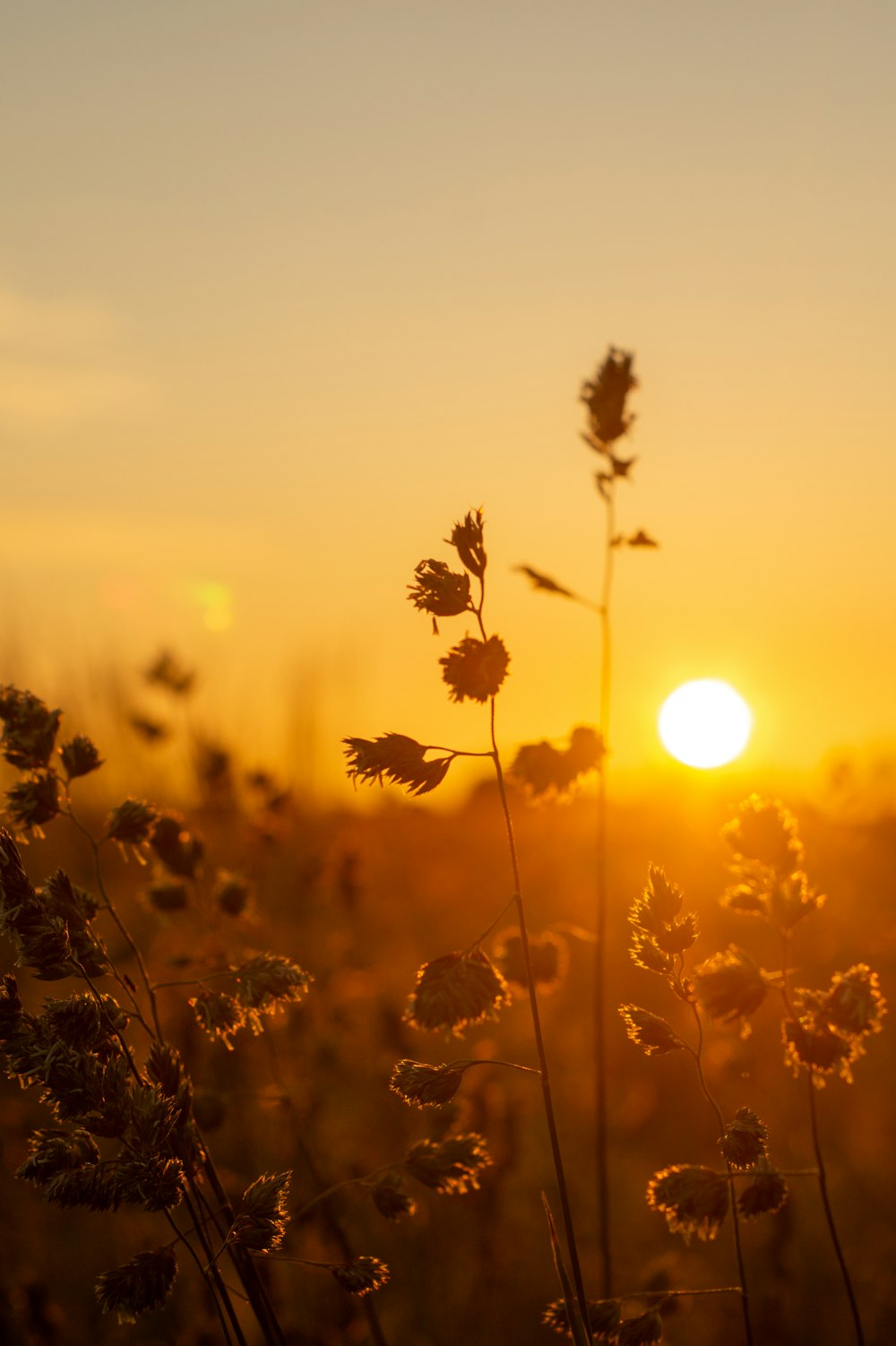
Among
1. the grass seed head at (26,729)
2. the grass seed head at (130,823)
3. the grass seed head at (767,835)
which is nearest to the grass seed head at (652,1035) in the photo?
the grass seed head at (767,835)

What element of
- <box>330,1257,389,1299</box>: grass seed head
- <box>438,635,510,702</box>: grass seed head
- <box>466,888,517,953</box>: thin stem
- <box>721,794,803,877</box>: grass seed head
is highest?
<box>438,635,510,702</box>: grass seed head

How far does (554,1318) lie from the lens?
1.80 metres

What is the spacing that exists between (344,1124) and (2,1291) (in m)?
2.29

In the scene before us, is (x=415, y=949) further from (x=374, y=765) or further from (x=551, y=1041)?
(x=374, y=765)

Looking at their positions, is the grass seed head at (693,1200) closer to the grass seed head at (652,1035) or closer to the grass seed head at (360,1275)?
the grass seed head at (652,1035)

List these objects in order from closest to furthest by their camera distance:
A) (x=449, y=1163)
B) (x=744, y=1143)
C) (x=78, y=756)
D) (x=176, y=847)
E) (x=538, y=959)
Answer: (x=744, y=1143) → (x=449, y=1163) → (x=78, y=756) → (x=538, y=959) → (x=176, y=847)

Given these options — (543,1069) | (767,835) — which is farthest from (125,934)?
(767,835)

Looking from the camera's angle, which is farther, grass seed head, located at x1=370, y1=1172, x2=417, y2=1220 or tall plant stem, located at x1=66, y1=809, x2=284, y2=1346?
grass seed head, located at x1=370, y1=1172, x2=417, y2=1220

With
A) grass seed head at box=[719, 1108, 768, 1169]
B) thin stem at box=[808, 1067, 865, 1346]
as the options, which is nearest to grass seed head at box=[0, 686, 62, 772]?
grass seed head at box=[719, 1108, 768, 1169]

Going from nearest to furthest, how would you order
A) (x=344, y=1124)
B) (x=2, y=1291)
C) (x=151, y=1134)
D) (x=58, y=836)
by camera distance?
(x=151, y=1134), (x=2, y=1291), (x=344, y=1124), (x=58, y=836)

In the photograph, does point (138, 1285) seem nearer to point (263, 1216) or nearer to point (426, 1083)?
point (263, 1216)

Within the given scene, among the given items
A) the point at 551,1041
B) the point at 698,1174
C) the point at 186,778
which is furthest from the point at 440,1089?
the point at 186,778

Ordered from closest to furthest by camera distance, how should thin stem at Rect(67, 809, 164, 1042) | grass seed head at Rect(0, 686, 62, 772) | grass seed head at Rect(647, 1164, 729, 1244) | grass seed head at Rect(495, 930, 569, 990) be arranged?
grass seed head at Rect(647, 1164, 729, 1244), thin stem at Rect(67, 809, 164, 1042), grass seed head at Rect(0, 686, 62, 772), grass seed head at Rect(495, 930, 569, 990)

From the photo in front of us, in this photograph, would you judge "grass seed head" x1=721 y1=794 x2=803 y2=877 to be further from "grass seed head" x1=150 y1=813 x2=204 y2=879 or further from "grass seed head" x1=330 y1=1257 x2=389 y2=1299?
"grass seed head" x1=150 y1=813 x2=204 y2=879
